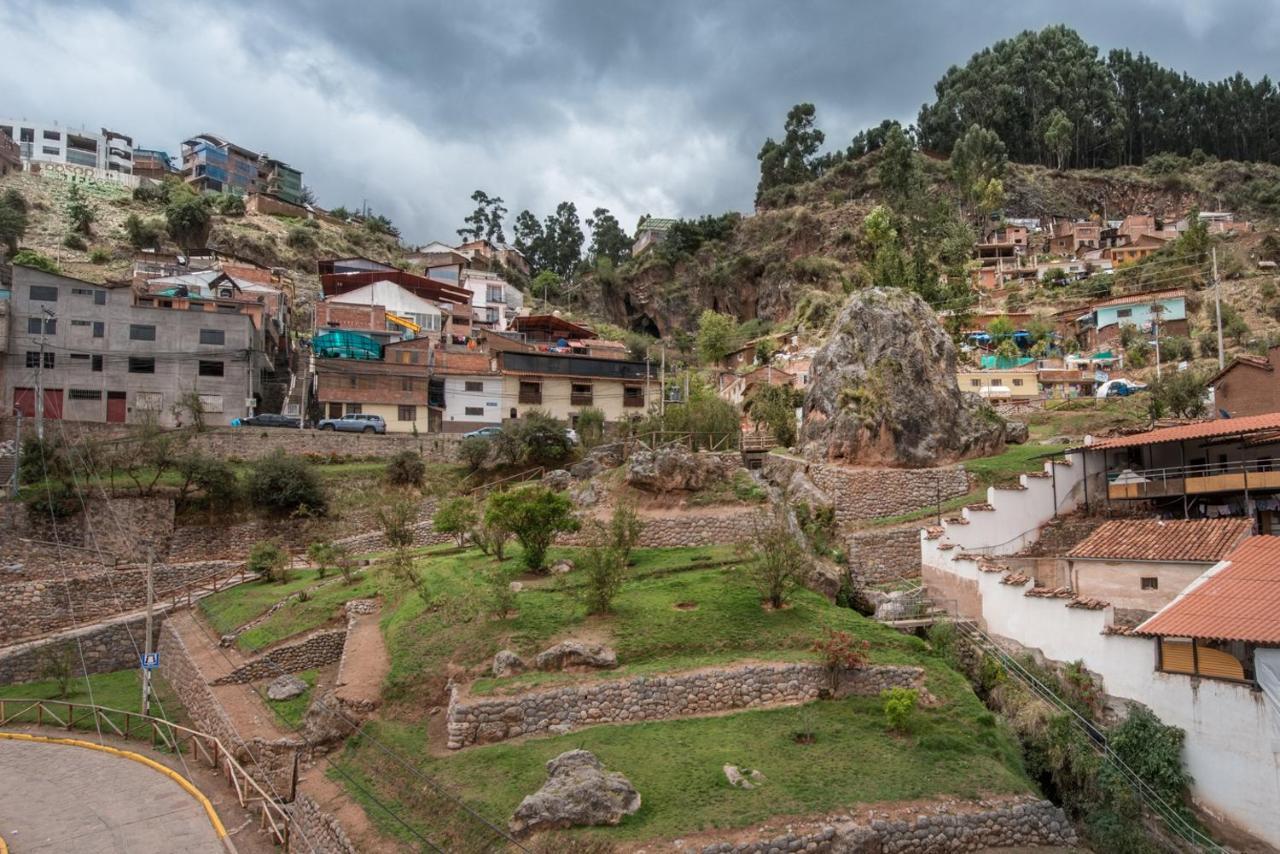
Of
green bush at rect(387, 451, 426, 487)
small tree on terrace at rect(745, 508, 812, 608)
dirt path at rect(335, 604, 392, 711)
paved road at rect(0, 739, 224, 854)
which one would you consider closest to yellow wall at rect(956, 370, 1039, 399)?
small tree on terrace at rect(745, 508, 812, 608)

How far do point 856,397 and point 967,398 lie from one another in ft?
19.5

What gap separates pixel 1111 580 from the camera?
21766 millimetres

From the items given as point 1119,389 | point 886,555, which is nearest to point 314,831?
point 886,555

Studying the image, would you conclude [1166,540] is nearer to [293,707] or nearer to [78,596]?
[293,707]

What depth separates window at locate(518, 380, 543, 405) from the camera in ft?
176

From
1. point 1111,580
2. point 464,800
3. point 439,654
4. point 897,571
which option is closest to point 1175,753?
point 1111,580

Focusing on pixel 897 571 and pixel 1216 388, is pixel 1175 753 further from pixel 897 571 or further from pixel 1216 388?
pixel 1216 388

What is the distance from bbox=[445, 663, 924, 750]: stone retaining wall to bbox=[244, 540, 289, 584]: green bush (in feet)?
57.5

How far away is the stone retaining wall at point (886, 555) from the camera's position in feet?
90.9

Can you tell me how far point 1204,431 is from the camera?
25.1 m

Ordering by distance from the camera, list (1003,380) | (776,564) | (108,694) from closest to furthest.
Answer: (776,564) < (108,694) < (1003,380)

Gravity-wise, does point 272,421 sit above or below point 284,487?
above

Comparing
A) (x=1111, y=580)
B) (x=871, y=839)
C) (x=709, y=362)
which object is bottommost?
(x=871, y=839)

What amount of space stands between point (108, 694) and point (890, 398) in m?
29.1
